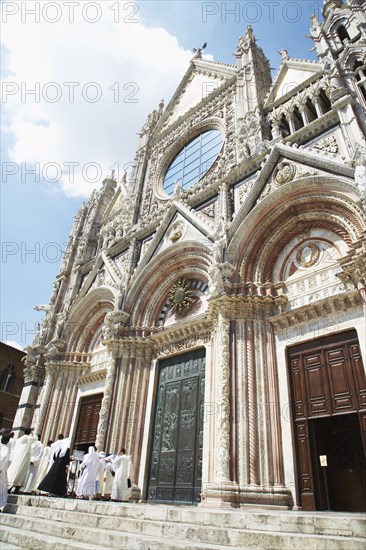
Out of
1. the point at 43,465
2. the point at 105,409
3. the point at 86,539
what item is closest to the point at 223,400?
the point at 86,539

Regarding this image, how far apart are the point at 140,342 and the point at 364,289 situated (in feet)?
23.6

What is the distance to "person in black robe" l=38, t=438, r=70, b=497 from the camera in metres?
8.47

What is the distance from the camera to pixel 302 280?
9156mm

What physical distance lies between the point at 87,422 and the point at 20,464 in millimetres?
4392

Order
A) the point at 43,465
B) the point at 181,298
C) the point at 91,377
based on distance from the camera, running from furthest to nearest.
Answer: the point at 91,377, the point at 181,298, the point at 43,465

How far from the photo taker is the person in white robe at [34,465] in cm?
950

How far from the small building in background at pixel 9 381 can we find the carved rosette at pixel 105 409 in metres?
14.0

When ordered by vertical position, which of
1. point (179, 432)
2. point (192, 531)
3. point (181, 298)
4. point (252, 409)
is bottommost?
point (192, 531)

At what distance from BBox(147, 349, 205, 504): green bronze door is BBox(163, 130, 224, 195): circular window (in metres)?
7.88

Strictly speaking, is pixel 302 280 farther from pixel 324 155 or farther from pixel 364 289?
pixel 324 155

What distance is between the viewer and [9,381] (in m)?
23.3

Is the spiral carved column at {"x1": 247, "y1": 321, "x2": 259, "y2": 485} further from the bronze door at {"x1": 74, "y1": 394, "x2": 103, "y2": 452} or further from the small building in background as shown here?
the small building in background

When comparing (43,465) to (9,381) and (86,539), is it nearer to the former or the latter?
(86,539)

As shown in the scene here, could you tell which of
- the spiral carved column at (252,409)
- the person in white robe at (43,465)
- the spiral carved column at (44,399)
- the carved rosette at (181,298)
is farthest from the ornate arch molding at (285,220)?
the spiral carved column at (44,399)
